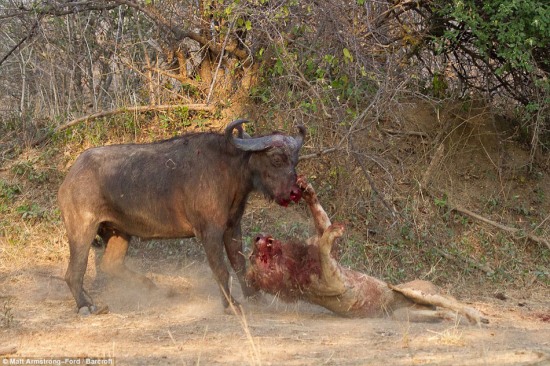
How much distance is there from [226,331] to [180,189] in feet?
6.15

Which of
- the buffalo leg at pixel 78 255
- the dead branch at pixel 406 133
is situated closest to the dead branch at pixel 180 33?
the dead branch at pixel 406 133

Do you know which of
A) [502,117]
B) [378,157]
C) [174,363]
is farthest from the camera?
[502,117]

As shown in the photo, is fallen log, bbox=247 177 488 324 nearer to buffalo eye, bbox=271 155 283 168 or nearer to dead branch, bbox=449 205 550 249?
buffalo eye, bbox=271 155 283 168

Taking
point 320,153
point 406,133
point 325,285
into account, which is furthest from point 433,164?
point 325,285

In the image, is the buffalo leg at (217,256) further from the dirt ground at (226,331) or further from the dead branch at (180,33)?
the dead branch at (180,33)

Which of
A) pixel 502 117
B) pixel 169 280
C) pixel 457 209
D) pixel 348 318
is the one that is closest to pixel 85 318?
pixel 169 280

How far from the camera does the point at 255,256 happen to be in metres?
7.59

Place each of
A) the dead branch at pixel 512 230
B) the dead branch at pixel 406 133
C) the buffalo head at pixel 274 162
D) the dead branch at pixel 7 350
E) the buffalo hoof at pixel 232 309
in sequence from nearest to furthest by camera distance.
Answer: the dead branch at pixel 7 350 → the buffalo hoof at pixel 232 309 → the buffalo head at pixel 274 162 → the dead branch at pixel 512 230 → the dead branch at pixel 406 133

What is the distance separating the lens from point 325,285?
7.45 meters

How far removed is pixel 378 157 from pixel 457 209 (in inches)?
61.3

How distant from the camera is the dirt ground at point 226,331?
6.10 metres

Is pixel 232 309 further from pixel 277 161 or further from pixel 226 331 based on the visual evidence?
pixel 277 161

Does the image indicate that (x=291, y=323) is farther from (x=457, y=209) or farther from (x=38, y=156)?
(x=38, y=156)

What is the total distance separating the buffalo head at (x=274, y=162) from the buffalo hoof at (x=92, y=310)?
6.46 ft
